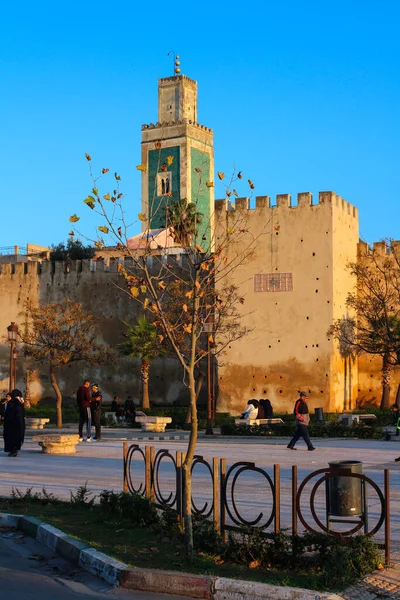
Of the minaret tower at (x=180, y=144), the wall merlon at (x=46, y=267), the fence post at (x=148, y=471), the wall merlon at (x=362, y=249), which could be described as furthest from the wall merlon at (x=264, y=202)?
the fence post at (x=148, y=471)

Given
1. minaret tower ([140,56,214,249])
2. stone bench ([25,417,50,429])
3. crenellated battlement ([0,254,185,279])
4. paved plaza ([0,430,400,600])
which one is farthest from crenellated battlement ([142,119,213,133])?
paved plaza ([0,430,400,600])

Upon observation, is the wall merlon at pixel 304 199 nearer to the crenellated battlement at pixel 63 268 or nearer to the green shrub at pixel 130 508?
the crenellated battlement at pixel 63 268

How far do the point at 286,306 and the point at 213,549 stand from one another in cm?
3090

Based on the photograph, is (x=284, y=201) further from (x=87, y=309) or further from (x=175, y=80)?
(x=175, y=80)

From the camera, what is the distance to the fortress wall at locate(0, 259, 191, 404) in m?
42.7

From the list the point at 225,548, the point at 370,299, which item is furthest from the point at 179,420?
the point at 225,548

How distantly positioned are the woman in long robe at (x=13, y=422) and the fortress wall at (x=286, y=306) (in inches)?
824

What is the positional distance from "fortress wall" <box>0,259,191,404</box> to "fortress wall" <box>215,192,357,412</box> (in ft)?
15.3

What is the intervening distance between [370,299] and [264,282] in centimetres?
452

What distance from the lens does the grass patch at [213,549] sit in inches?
244

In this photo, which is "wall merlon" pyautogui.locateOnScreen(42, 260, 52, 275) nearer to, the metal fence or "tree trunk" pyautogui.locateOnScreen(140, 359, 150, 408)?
"tree trunk" pyautogui.locateOnScreen(140, 359, 150, 408)

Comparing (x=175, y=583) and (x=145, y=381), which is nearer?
(x=175, y=583)

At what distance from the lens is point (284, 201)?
38344 millimetres

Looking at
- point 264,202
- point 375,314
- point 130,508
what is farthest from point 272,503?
point 264,202
